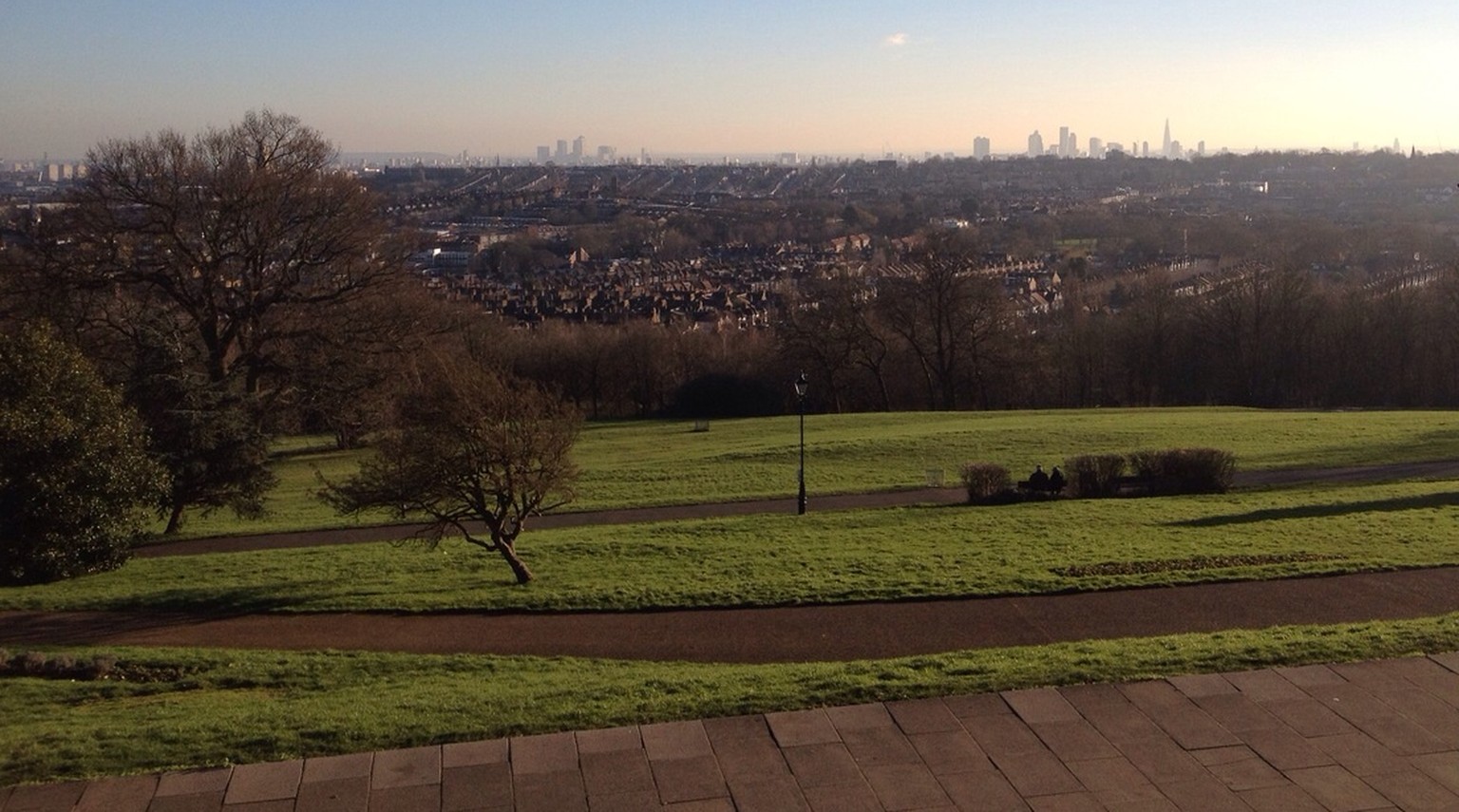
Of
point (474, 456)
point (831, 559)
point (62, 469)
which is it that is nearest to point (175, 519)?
point (62, 469)

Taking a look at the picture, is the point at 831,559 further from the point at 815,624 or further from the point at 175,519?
the point at 175,519

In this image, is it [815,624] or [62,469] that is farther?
[62,469]

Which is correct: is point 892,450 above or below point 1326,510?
below

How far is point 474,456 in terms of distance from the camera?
52.3 feet

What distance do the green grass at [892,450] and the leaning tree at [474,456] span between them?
7070 millimetres

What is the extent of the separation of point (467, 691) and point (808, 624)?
465cm

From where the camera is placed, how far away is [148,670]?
12711mm

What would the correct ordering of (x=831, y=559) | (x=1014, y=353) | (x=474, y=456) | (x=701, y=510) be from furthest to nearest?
(x=1014, y=353)
(x=701, y=510)
(x=831, y=559)
(x=474, y=456)

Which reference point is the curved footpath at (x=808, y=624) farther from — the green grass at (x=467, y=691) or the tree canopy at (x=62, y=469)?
the tree canopy at (x=62, y=469)

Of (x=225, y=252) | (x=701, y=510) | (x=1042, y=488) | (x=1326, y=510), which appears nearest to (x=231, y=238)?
(x=225, y=252)

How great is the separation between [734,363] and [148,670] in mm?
41916

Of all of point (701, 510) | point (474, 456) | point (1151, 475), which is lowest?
point (701, 510)

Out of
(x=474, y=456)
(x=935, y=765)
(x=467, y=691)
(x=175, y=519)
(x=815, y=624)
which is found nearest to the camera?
(x=935, y=765)

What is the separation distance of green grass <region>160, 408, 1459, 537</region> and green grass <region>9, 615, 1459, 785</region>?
11483 mm
